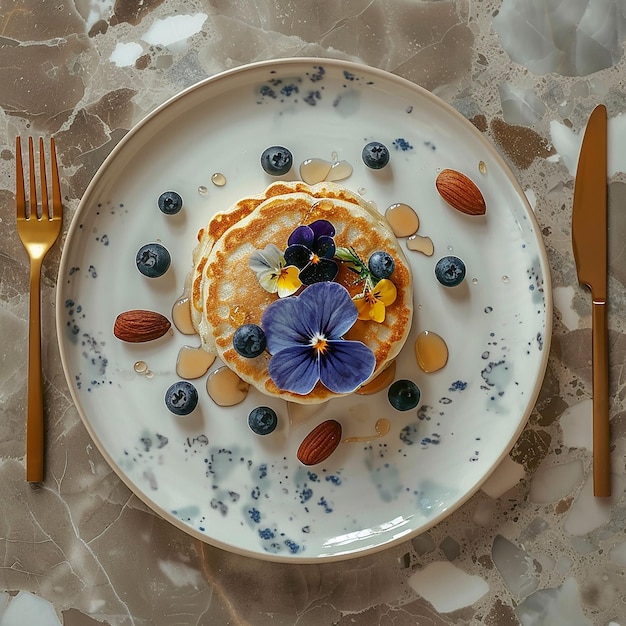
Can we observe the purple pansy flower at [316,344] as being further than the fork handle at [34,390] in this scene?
No

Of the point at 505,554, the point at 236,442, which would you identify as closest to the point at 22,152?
the point at 236,442

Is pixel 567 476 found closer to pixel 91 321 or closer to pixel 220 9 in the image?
pixel 91 321

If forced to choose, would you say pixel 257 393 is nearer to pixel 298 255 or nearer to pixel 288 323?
pixel 288 323

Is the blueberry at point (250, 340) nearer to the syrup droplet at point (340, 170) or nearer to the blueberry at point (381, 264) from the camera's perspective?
the blueberry at point (381, 264)

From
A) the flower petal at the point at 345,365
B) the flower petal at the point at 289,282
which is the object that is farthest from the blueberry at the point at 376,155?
the flower petal at the point at 345,365

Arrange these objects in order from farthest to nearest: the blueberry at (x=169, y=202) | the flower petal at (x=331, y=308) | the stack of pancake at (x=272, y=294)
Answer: the blueberry at (x=169, y=202)
the stack of pancake at (x=272, y=294)
the flower petal at (x=331, y=308)

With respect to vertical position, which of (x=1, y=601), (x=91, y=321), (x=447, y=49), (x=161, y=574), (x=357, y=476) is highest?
(x=447, y=49)
